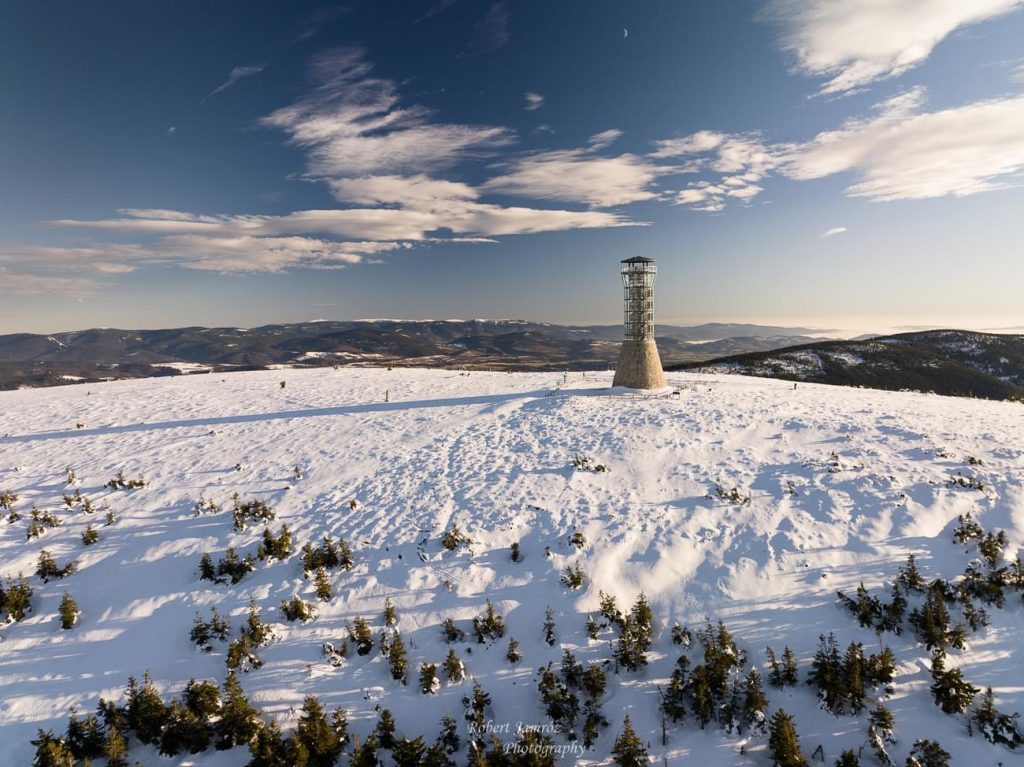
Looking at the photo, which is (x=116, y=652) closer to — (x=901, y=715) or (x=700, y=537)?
(x=700, y=537)

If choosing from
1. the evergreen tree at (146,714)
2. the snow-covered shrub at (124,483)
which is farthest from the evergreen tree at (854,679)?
the snow-covered shrub at (124,483)

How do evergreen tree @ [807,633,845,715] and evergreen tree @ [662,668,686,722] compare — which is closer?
evergreen tree @ [807,633,845,715]

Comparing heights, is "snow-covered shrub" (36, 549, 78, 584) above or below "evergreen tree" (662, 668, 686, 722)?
above

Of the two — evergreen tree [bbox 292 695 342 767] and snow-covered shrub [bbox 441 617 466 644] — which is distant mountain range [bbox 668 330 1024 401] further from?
evergreen tree [bbox 292 695 342 767]

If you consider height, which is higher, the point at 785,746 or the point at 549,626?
the point at 549,626

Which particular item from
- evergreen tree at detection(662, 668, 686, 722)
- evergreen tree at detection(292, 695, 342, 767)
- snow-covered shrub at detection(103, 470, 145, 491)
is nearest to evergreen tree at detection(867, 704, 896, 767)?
evergreen tree at detection(662, 668, 686, 722)

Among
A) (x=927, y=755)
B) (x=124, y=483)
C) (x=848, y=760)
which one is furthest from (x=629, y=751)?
(x=124, y=483)

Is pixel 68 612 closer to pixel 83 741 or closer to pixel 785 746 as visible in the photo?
pixel 83 741
